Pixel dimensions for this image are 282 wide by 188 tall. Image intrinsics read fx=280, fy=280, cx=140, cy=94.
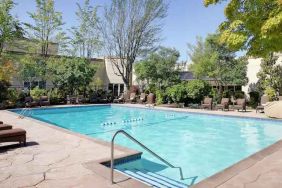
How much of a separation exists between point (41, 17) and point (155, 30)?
12226 mm

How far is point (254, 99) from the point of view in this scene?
76.2ft

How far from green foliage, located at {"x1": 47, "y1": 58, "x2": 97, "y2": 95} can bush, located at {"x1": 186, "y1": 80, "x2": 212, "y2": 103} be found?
9444 mm

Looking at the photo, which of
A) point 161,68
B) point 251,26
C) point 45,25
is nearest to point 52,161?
point 251,26

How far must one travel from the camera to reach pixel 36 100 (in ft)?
74.3

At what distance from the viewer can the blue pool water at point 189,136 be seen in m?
8.79

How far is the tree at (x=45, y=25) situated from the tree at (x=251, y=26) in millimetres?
22772

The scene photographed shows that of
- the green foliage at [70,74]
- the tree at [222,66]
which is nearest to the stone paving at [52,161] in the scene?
the green foliage at [70,74]

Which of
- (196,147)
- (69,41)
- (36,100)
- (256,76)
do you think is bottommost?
(196,147)

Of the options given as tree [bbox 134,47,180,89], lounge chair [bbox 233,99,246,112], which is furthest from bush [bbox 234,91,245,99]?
tree [bbox 134,47,180,89]

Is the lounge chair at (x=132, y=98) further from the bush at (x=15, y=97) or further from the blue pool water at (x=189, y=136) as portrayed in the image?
the bush at (x=15, y=97)

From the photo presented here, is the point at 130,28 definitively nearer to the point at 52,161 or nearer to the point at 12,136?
the point at 12,136

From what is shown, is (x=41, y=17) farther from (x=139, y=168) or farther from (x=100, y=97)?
(x=139, y=168)

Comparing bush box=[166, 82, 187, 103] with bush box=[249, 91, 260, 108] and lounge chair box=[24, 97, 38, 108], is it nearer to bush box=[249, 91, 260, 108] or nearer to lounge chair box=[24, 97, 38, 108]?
bush box=[249, 91, 260, 108]

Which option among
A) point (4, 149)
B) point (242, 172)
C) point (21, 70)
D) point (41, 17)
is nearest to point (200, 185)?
point (242, 172)
